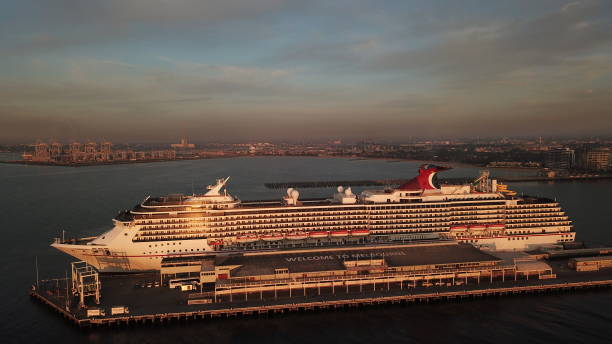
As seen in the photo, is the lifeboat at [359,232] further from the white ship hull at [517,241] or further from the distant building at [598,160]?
the distant building at [598,160]

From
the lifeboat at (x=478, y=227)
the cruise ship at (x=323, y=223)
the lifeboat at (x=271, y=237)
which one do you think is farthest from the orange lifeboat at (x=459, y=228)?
the lifeboat at (x=271, y=237)

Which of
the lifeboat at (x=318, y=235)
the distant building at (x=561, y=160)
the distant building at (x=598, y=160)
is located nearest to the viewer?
the lifeboat at (x=318, y=235)

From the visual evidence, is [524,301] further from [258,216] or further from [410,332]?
[258,216]

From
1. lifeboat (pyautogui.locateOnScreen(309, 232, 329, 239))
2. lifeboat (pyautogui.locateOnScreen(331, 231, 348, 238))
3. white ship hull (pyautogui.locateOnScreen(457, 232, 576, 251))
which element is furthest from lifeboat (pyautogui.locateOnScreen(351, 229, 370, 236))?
white ship hull (pyautogui.locateOnScreen(457, 232, 576, 251))

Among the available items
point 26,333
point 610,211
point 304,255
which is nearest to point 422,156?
point 610,211

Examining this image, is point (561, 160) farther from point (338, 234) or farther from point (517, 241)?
point (338, 234)
